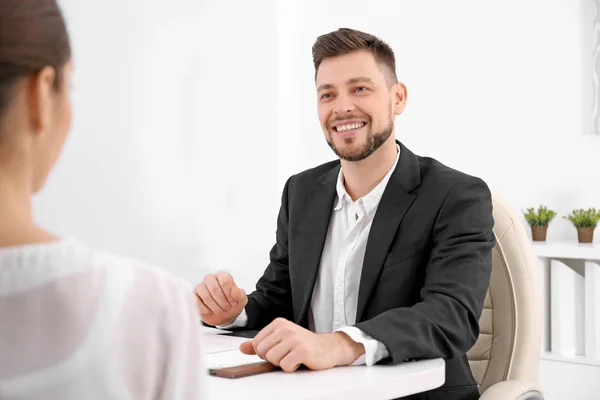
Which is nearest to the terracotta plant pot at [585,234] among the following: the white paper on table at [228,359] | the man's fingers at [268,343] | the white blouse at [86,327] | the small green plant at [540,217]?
the small green plant at [540,217]

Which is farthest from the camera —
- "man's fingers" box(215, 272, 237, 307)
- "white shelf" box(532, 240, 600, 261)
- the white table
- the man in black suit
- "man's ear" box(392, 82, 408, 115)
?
"white shelf" box(532, 240, 600, 261)

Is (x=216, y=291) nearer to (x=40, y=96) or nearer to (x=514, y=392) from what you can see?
(x=514, y=392)

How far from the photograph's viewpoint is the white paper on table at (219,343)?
1562 millimetres

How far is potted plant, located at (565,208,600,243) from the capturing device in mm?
3623

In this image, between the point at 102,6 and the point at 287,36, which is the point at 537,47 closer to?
the point at 287,36

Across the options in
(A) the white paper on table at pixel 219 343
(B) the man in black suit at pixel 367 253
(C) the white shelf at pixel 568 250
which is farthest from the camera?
(C) the white shelf at pixel 568 250

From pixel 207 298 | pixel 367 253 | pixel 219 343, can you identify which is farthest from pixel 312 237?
pixel 219 343

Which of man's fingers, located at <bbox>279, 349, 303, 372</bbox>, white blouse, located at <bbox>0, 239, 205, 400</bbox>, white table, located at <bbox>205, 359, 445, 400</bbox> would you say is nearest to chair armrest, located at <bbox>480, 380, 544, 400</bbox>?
white table, located at <bbox>205, 359, 445, 400</bbox>

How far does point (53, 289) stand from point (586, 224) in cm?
340

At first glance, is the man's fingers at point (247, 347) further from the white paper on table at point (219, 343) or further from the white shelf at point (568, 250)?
the white shelf at point (568, 250)

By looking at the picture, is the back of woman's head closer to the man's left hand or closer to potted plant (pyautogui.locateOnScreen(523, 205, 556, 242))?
the man's left hand

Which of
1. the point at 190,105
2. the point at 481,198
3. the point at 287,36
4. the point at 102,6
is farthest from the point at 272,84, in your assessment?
the point at 481,198

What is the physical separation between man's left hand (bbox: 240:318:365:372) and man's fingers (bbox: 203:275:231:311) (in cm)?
43

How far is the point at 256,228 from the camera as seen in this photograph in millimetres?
3791
